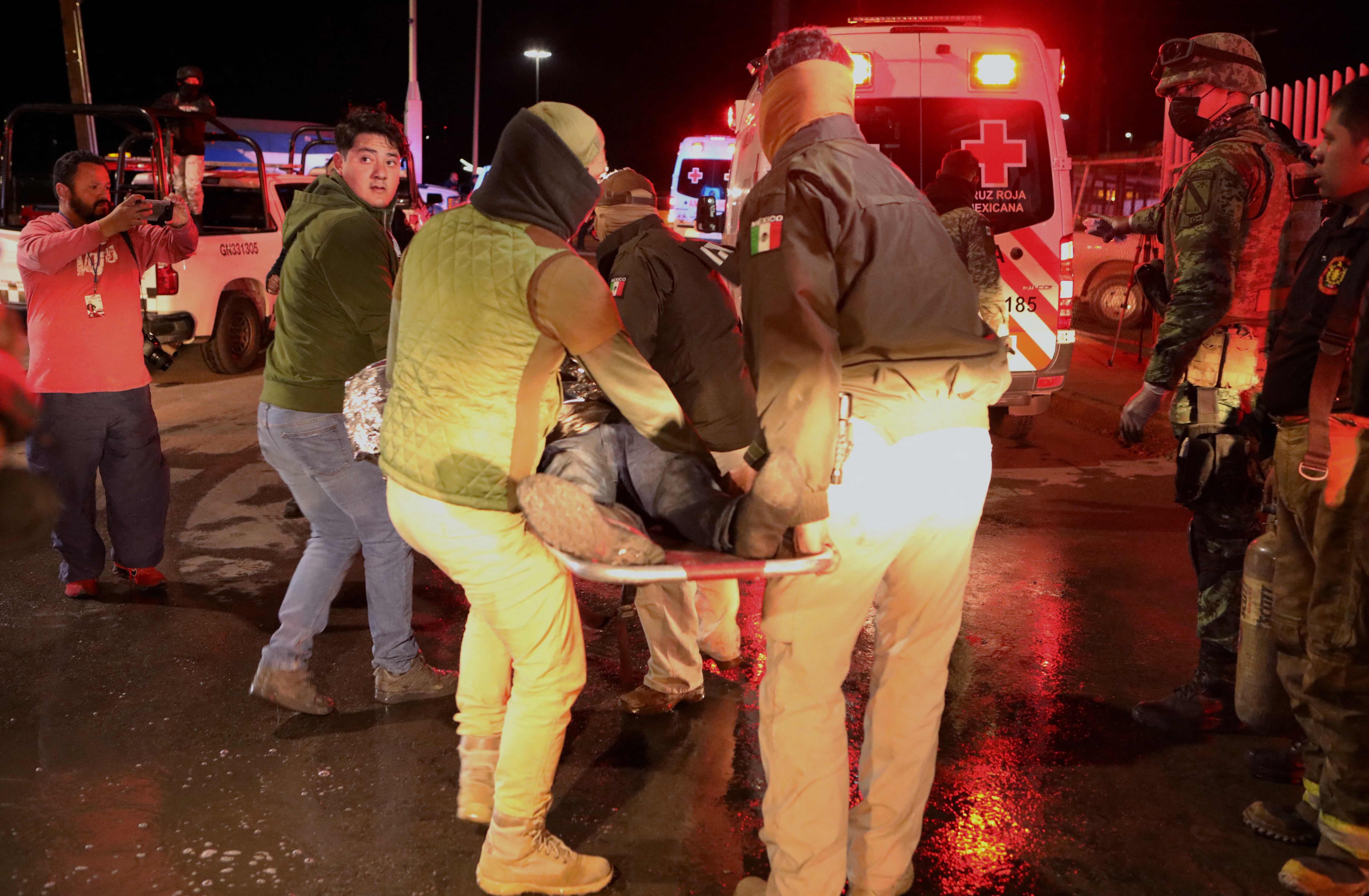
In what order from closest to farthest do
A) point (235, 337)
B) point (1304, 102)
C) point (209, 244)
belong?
point (1304, 102) < point (209, 244) < point (235, 337)

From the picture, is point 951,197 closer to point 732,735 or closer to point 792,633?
point 732,735

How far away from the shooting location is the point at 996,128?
7688 millimetres

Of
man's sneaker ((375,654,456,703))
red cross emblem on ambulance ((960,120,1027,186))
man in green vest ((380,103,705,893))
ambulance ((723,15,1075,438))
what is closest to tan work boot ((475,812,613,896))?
man in green vest ((380,103,705,893))

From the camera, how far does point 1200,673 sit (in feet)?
13.7

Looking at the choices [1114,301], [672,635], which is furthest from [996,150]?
[1114,301]

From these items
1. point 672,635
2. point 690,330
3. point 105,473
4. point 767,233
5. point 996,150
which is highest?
point 996,150

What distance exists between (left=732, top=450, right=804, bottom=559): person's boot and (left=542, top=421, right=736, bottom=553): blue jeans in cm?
11

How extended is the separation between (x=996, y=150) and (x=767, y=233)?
18.6 ft

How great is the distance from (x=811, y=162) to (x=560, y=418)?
938 mm

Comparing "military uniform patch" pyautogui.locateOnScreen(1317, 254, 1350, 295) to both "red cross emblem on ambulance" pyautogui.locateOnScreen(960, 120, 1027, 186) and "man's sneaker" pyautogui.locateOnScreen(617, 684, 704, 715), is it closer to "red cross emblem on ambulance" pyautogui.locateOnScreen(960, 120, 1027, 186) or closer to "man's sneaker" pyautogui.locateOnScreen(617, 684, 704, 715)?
"man's sneaker" pyautogui.locateOnScreen(617, 684, 704, 715)

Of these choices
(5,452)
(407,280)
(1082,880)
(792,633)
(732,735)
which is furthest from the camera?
(732,735)

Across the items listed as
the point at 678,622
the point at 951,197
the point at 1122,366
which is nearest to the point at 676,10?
the point at 1122,366

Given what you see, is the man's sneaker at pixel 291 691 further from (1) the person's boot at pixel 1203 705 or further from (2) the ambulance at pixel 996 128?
(2) the ambulance at pixel 996 128

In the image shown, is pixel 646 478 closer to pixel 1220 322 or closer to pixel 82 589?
pixel 1220 322
